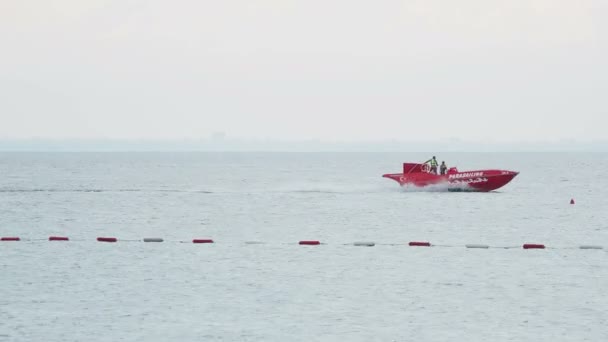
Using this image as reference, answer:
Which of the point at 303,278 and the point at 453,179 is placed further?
the point at 453,179

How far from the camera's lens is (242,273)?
110 feet

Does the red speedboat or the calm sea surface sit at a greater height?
the red speedboat

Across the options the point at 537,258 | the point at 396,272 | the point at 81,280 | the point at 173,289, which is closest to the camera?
the point at 173,289

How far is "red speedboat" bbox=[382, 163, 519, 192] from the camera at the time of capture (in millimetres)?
75062

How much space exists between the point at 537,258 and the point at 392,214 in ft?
87.5

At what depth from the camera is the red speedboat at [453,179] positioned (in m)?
75.1

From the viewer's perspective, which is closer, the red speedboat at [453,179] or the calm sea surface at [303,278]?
the calm sea surface at [303,278]

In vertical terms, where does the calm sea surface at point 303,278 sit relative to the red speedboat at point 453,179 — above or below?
below

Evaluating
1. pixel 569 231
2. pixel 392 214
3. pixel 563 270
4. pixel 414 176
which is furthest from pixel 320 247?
pixel 414 176

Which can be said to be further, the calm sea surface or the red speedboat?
the red speedboat

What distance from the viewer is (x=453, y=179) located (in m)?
75.8

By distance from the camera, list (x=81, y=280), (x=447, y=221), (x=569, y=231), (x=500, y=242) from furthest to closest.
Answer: (x=447, y=221), (x=569, y=231), (x=500, y=242), (x=81, y=280)

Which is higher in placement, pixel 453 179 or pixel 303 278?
pixel 453 179

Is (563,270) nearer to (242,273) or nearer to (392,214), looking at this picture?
(242,273)
